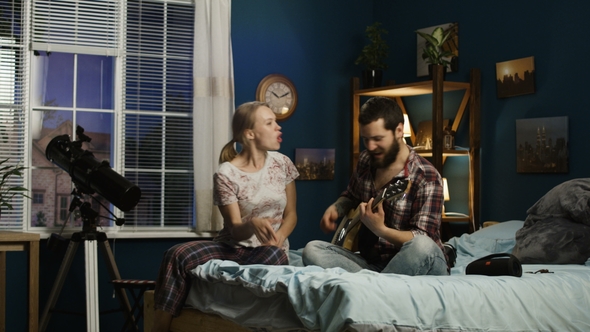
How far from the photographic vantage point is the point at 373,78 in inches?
216

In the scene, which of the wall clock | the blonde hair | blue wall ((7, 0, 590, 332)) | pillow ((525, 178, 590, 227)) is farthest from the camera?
the wall clock

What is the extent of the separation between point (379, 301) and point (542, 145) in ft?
9.24

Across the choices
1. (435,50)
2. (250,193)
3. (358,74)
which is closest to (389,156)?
(250,193)

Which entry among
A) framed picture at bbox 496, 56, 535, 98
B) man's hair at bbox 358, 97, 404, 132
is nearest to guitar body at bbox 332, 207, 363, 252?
man's hair at bbox 358, 97, 404, 132

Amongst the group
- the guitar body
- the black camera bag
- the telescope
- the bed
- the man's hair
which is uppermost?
the man's hair

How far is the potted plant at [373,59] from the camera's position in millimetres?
5488

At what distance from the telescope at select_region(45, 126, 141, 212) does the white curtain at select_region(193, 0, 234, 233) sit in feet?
3.45

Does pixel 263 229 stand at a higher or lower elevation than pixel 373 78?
lower

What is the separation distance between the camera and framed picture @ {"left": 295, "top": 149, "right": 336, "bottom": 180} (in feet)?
18.3

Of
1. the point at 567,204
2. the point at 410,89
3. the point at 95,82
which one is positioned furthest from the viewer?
the point at 410,89

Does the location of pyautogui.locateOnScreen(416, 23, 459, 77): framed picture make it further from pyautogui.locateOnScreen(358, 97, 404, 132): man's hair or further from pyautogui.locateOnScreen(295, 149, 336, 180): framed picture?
pyautogui.locateOnScreen(358, 97, 404, 132): man's hair

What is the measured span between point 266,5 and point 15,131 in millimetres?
2028

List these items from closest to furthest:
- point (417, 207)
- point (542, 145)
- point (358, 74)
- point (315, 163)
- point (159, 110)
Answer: point (417, 207) → point (542, 145) → point (159, 110) → point (315, 163) → point (358, 74)

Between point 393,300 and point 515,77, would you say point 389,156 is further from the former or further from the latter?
point 515,77
